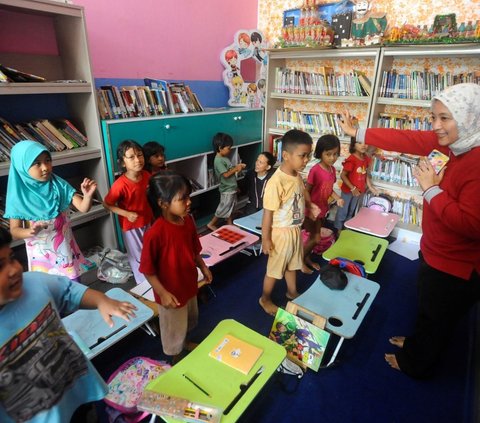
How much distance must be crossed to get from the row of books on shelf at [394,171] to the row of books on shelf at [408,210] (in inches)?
9.0

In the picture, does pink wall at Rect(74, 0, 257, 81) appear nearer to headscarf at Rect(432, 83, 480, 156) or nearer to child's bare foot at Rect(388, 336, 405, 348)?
headscarf at Rect(432, 83, 480, 156)

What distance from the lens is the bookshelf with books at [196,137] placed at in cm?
264

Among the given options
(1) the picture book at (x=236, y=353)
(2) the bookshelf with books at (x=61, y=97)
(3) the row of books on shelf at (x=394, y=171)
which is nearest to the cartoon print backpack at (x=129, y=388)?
(1) the picture book at (x=236, y=353)

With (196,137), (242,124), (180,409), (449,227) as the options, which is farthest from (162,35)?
(180,409)

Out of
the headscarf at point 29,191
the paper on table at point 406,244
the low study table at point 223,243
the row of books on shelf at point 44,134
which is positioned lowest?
the paper on table at point 406,244

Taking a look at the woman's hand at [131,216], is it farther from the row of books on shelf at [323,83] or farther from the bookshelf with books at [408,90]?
the row of books on shelf at [323,83]

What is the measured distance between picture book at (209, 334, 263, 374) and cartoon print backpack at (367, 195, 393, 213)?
8.86 ft

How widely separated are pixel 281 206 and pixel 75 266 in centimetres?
136

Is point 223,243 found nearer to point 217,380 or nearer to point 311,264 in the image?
point 311,264

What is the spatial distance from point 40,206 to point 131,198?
23.5 inches

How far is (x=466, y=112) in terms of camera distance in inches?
52.0

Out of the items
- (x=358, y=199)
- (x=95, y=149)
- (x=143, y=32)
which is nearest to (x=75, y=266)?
(x=95, y=149)

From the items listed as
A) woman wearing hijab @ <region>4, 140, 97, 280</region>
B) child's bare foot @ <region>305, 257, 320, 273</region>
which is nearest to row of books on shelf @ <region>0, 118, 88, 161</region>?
woman wearing hijab @ <region>4, 140, 97, 280</region>

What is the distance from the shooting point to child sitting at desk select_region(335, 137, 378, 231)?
10.7ft
